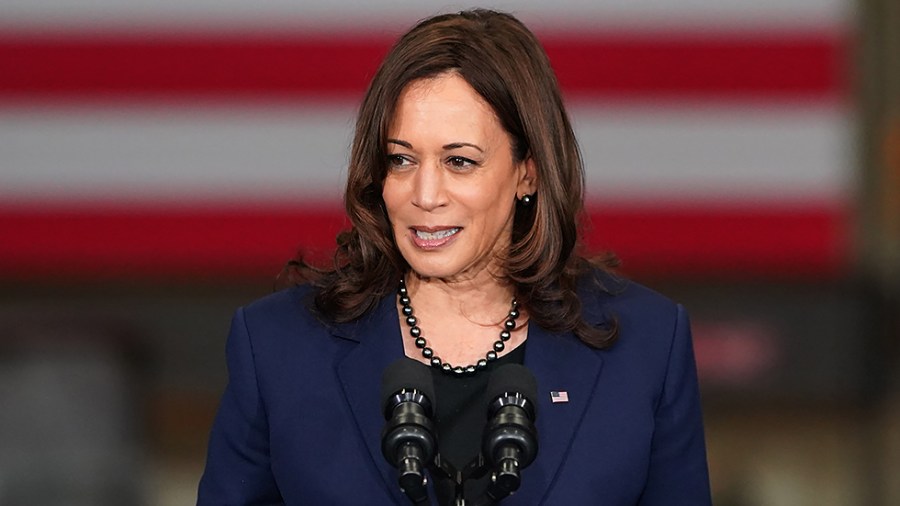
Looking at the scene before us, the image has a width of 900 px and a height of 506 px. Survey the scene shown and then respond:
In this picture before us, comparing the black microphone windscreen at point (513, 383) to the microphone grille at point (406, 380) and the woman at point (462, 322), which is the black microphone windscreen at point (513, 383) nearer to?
the microphone grille at point (406, 380)

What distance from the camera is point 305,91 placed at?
3.44 metres

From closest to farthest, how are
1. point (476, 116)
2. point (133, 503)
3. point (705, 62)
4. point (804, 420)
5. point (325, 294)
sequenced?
1. point (476, 116)
2. point (325, 294)
3. point (133, 503)
4. point (705, 62)
5. point (804, 420)

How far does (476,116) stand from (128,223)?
1.90 meters

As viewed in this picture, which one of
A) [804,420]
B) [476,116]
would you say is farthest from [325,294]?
[804,420]

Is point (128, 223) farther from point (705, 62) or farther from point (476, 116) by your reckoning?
point (476, 116)

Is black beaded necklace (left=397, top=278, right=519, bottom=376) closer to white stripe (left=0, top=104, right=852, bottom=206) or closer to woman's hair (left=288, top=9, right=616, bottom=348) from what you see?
woman's hair (left=288, top=9, right=616, bottom=348)

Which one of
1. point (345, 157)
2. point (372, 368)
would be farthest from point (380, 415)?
point (345, 157)

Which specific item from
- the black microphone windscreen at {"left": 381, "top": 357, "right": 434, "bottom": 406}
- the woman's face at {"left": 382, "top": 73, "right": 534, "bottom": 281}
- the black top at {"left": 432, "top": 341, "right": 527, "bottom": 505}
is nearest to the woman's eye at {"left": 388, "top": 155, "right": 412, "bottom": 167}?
the woman's face at {"left": 382, "top": 73, "right": 534, "bottom": 281}

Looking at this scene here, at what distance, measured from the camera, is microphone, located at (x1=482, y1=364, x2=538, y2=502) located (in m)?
1.31

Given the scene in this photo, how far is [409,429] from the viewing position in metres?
1.31

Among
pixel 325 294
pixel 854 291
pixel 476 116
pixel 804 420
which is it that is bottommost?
pixel 804 420

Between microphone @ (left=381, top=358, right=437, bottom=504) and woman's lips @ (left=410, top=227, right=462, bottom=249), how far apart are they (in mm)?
363

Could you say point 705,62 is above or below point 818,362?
above

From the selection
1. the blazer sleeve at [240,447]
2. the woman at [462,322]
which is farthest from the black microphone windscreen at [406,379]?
the blazer sleeve at [240,447]
